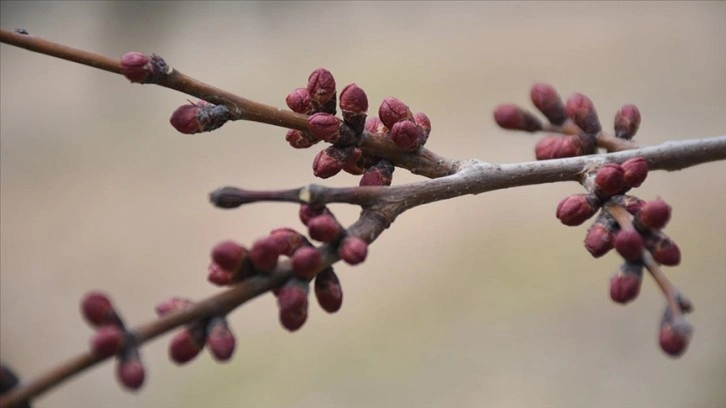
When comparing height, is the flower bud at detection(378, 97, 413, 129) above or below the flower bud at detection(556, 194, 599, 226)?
above

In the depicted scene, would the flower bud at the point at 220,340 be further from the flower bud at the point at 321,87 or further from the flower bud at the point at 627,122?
the flower bud at the point at 627,122

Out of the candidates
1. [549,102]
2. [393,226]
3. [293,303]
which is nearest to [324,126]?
[293,303]

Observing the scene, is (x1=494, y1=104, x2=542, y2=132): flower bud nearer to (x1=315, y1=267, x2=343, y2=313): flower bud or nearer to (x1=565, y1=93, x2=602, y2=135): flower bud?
(x1=565, y1=93, x2=602, y2=135): flower bud

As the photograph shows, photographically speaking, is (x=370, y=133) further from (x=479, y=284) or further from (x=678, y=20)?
(x=678, y=20)

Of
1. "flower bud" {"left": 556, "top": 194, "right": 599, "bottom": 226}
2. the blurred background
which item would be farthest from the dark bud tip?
the blurred background

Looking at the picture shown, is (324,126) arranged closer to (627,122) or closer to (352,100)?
(352,100)

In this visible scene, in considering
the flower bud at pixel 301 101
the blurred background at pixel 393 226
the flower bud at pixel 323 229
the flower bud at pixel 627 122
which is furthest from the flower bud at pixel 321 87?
the blurred background at pixel 393 226
